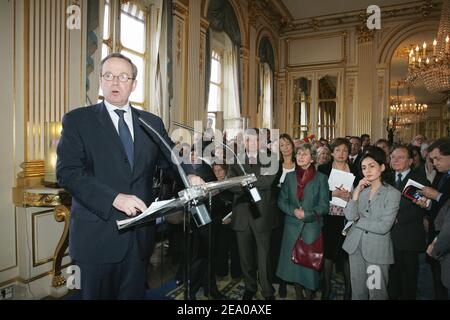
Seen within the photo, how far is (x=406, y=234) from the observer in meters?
2.25

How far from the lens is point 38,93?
264 cm

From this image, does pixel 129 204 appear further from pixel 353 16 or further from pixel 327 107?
pixel 353 16

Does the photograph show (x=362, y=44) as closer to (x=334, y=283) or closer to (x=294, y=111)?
(x=294, y=111)

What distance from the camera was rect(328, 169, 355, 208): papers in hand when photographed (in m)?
2.52

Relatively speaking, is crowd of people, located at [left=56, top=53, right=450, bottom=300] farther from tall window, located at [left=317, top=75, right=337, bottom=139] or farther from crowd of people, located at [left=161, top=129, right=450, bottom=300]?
tall window, located at [left=317, top=75, right=337, bottom=139]

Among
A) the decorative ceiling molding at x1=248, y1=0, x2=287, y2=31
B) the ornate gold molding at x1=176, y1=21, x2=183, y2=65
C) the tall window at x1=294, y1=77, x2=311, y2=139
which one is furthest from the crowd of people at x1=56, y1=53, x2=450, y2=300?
the tall window at x1=294, y1=77, x2=311, y2=139

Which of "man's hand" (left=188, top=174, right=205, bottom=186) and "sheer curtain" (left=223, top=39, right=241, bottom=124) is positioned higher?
"sheer curtain" (left=223, top=39, right=241, bottom=124)

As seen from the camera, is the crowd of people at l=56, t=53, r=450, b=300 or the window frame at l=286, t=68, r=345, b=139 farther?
the window frame at l=286, t=68, r=345, b=139

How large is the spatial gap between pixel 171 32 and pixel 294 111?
5698 mm

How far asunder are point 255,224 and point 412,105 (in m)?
10.3

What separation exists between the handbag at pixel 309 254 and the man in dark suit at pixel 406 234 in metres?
0.53

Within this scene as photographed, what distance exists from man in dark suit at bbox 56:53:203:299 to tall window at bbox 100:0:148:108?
2780 millimetres

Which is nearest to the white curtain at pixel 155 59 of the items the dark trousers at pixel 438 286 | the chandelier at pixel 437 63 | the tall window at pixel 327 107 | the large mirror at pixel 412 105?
the dark trousers at pixel 438 286

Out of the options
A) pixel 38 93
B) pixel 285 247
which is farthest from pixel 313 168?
pixel 38 93
